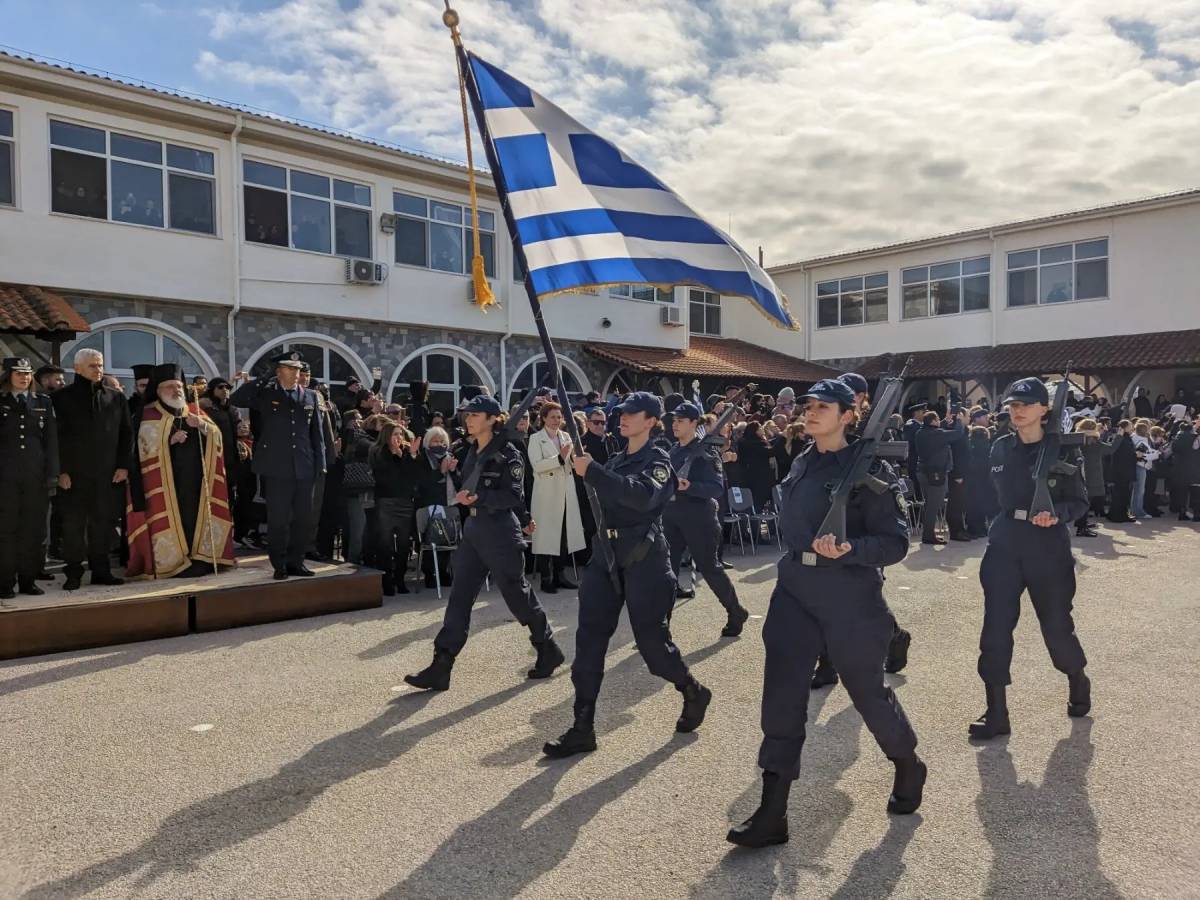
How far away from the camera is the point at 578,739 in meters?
4.46

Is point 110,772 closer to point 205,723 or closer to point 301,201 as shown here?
point 205,723

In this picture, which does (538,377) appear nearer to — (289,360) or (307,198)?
(307,198)

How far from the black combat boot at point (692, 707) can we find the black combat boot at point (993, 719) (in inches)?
58.2

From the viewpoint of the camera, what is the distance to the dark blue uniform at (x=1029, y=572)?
191 inches

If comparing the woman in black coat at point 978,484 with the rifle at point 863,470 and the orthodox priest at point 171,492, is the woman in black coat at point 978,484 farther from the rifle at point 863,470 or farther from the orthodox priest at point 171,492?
the orthodox priest at point 171,492

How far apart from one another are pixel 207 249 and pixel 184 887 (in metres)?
14.8

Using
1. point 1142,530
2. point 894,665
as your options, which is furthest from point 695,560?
point 1142,530

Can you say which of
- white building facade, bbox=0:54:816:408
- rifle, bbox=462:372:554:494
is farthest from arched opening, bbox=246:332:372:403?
rifle, bbox=462:372:554:494

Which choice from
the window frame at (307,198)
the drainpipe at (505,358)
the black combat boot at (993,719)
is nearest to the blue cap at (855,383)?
the black combat boot at (993,719)

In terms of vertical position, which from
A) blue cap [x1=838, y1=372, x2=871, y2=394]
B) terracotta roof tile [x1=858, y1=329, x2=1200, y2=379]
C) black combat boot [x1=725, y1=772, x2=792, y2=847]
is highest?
terracotta roof tile [x1=858, y1=329, x2=1200, y2=379]

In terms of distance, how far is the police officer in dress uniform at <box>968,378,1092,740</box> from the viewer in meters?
4.80

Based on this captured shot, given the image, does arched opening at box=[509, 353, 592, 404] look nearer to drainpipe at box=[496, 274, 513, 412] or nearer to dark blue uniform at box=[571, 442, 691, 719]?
drainpipe at box=[496, 274, 513, 412]

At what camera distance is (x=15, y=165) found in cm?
1377

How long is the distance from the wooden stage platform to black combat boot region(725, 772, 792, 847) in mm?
5097
